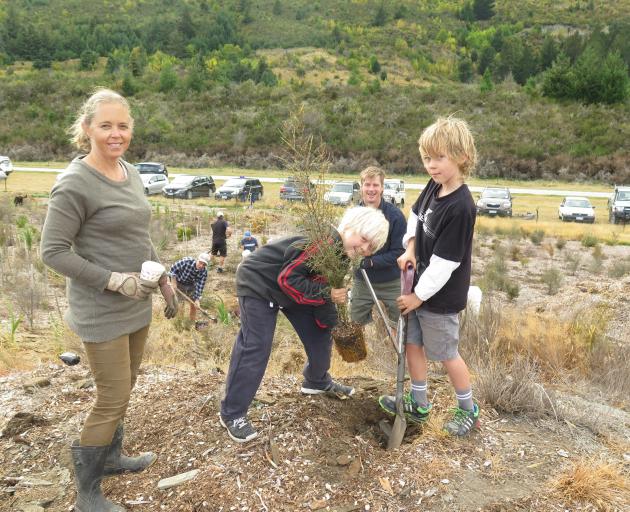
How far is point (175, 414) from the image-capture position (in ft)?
10.2

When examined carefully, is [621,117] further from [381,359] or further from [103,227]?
[103,227]

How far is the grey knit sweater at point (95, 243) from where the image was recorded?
6.88 feet

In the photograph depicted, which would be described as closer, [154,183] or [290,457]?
[290,457]

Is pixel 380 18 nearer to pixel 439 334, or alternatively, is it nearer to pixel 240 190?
pixel 240 190

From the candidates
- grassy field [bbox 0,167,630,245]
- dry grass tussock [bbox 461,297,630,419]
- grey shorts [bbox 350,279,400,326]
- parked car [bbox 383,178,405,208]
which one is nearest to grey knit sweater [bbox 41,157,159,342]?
dry grass tussock [bbox 461,297,630,419]

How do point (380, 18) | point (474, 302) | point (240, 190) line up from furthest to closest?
1. point (380, 18)
2. point (240, 190)
3. point (474, 302)

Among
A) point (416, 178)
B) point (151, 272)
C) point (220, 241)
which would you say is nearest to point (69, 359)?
point (151, 272)

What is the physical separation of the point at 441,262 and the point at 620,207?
20208 mm

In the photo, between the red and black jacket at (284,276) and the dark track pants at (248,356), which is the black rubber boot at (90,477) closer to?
the dark track pants at (248,356)

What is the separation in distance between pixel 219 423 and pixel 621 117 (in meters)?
40.3

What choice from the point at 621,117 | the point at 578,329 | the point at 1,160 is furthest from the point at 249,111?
the point at 578,329

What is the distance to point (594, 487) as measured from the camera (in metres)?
2.46

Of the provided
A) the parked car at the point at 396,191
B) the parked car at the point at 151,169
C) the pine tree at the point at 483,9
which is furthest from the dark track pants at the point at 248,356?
the pine tree at the point at 483,9

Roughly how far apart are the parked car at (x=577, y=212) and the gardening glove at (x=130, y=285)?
20.5 meters
